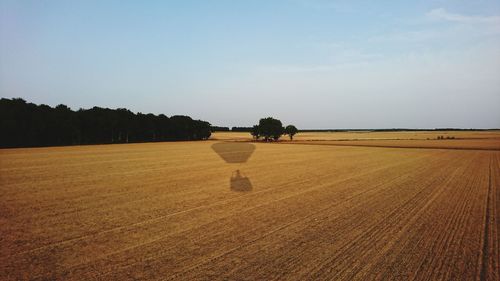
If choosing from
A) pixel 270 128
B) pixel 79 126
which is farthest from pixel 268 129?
pixel 79 126

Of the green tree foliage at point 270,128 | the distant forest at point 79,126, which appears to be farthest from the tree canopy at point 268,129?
the distant forest at point 79,126

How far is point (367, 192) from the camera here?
573 inches

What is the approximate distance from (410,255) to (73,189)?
1383 cm

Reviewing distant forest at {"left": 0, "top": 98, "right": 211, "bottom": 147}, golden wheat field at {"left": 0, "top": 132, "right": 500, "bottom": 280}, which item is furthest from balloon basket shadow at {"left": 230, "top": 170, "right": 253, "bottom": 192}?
distant forest at {"left": 0, "top": 98, "right": 211, "bottom": 147}

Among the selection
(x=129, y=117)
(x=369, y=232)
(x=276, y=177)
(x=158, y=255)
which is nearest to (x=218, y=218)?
(x=158, y=255)

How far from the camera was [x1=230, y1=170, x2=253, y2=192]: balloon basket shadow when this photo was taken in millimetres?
15422

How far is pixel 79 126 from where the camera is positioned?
253 ft

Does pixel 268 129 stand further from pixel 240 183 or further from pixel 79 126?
pixel 240 183

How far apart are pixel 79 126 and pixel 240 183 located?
71.7 m

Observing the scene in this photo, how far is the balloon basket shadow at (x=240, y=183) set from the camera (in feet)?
50.6

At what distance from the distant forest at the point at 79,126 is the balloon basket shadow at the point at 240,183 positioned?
60.3 m

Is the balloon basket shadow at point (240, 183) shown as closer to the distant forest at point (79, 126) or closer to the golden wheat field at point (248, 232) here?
the golden wheat field at point (248, 232)

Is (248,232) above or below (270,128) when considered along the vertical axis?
below

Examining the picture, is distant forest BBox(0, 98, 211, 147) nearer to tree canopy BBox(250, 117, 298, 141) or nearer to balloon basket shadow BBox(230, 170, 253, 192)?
tree canopy BBox(250, 117, 298, 141)
